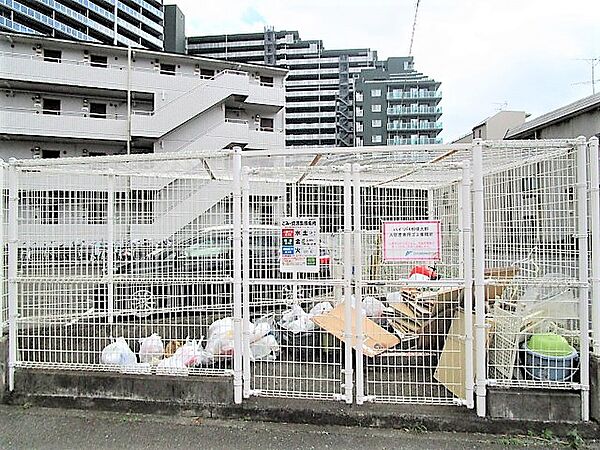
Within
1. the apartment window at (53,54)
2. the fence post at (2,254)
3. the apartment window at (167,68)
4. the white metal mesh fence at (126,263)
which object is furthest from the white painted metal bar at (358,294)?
the apartment window at (53,54)

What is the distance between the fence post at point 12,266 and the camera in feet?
13.7

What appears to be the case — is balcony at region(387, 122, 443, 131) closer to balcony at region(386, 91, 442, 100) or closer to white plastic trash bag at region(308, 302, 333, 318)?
balcony at region(386, 91, 442, 100)

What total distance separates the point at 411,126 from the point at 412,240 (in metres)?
61.3

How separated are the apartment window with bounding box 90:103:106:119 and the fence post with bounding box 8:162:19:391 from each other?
23739mm

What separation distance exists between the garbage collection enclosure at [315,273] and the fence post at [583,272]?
0.6 inches

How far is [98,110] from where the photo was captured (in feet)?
85.9

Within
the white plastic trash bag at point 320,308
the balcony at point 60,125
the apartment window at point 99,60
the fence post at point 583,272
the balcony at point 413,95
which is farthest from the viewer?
the balcony at point 413,95

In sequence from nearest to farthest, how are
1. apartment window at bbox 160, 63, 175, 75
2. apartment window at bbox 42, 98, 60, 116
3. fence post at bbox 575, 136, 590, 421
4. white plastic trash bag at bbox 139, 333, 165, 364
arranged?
1. fence post at bbox 575, 136, 590, 421
2. white plastic trash bag at bbox 139, 333, 165, 364
3. apartment window at bbox 42, 98, 60, 116
4. apartment window at bbox 160, 63, 175, 75

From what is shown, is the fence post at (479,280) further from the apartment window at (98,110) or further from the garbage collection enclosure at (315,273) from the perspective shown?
the apartment window at (98,110)

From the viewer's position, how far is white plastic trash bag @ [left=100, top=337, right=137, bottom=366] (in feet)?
13.8

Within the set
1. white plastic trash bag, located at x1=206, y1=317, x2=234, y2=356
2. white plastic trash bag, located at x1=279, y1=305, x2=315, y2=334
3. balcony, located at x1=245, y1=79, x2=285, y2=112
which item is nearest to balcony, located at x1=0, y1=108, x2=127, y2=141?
balcony, located at x1=245, y1=79, x2=285, y2=112

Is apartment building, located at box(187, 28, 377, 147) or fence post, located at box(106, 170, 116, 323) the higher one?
apartment building, located at box(187, 28, 377, 147)

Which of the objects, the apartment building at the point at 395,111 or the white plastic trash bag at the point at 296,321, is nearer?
the white plastic trash bag at the point at 296,321

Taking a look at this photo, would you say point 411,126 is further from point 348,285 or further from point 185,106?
point 348,285
